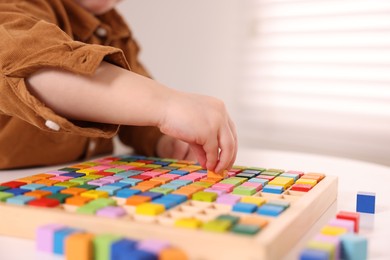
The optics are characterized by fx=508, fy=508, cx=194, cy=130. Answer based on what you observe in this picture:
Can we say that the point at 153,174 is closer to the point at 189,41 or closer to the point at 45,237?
the point at 45,237

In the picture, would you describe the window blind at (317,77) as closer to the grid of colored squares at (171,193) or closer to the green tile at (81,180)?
the grid of colored squares at (171,193)

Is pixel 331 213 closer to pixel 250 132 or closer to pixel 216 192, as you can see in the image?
pixel 216 192

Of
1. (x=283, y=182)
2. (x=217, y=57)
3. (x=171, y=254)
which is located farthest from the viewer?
(x=217, y=57)

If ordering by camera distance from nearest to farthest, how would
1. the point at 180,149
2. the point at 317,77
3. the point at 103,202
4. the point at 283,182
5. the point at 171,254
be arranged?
the point at 171,254 < the point at 103,202 < the point at 283,182 < the point at 180,149 < the point at 317,77

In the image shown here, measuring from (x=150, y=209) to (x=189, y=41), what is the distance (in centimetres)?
108

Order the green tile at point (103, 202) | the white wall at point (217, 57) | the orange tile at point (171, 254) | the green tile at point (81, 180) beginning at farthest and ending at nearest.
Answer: the white wall at point (217, 57) → the green tile at point (81, 180) → the green tile at point (103, 202) → the orange tile at point (171, 254)

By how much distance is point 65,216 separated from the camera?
1.48 feet

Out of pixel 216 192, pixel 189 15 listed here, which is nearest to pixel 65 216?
pixel 216 192

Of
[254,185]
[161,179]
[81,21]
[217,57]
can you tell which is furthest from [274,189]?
[217,57]

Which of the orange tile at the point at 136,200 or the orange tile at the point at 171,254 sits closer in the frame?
the orange tile at the point at 171,254

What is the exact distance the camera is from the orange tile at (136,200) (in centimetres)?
48

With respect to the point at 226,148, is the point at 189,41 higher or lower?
higher

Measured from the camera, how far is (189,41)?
148 cm

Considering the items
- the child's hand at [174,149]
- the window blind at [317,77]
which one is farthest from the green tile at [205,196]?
the window blind at [317,77]
